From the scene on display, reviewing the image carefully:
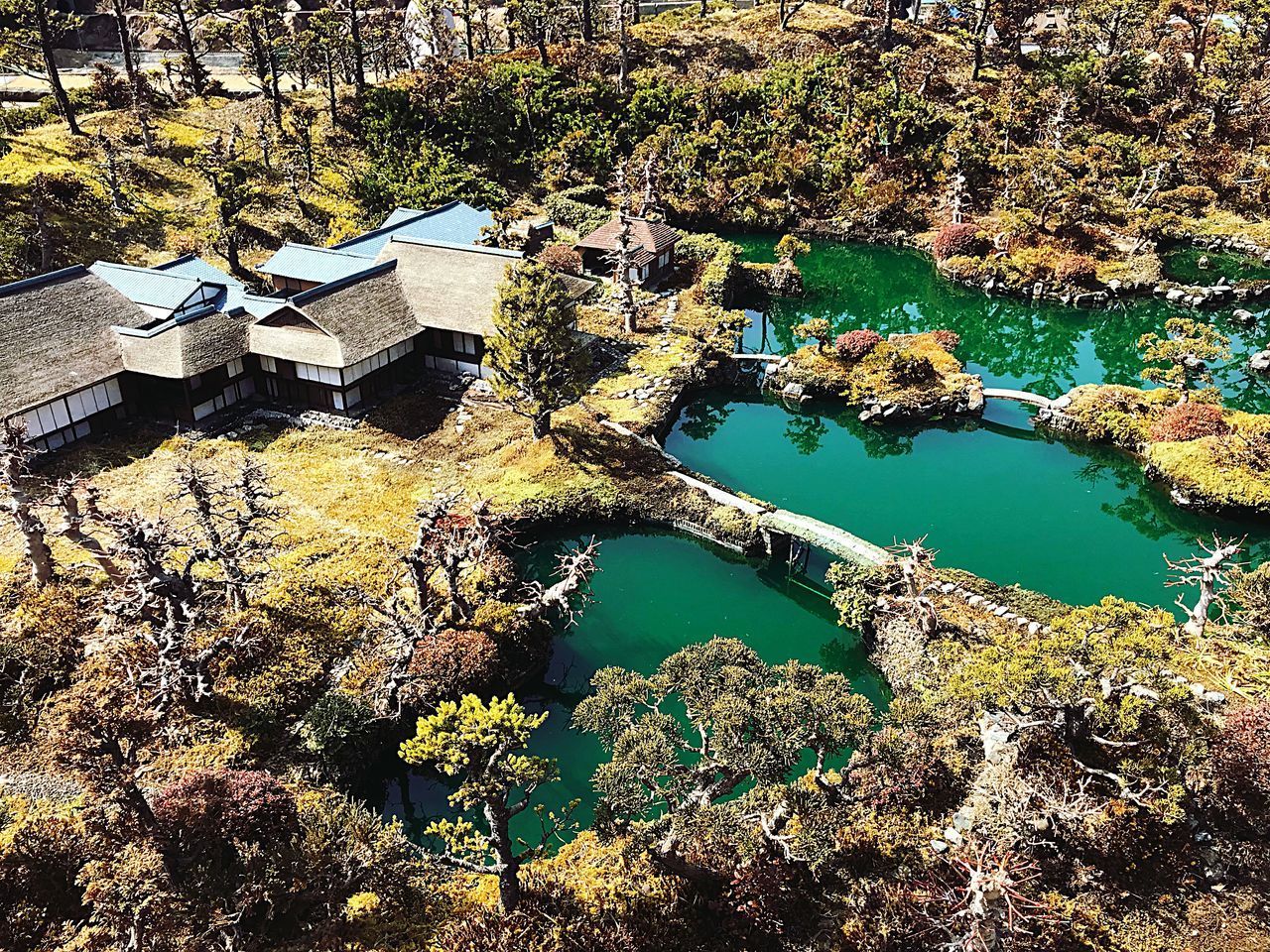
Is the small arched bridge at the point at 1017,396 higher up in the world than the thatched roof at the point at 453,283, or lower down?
lower down

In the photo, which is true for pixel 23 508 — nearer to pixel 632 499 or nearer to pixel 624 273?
pixel 632 499

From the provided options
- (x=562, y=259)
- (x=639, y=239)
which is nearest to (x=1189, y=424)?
(x=639, y=239)

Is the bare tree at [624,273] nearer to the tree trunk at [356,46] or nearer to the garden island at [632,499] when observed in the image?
the garden island at [632,499]

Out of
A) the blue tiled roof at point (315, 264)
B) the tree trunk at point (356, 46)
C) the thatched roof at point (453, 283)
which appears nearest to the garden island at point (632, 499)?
the thatched roof at point (453, 283)

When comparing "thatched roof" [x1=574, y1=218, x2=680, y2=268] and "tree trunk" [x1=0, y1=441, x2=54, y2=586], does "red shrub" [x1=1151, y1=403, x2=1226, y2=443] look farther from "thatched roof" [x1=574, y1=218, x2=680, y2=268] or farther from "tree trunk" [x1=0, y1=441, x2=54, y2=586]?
"tree trunk" [x1=0, y1=441, x2=54, y2=586]

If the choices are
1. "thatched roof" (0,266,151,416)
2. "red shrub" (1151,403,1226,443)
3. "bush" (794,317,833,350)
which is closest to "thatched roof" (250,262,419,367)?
"thatched roof" (0,266,151,416)

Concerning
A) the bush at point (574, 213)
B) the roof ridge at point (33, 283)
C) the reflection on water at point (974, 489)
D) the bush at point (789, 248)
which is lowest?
the reflection on water at point (974, 489)

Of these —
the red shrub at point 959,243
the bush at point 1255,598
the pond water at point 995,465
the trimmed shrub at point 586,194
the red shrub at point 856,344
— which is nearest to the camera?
the bush at point 1255,598
